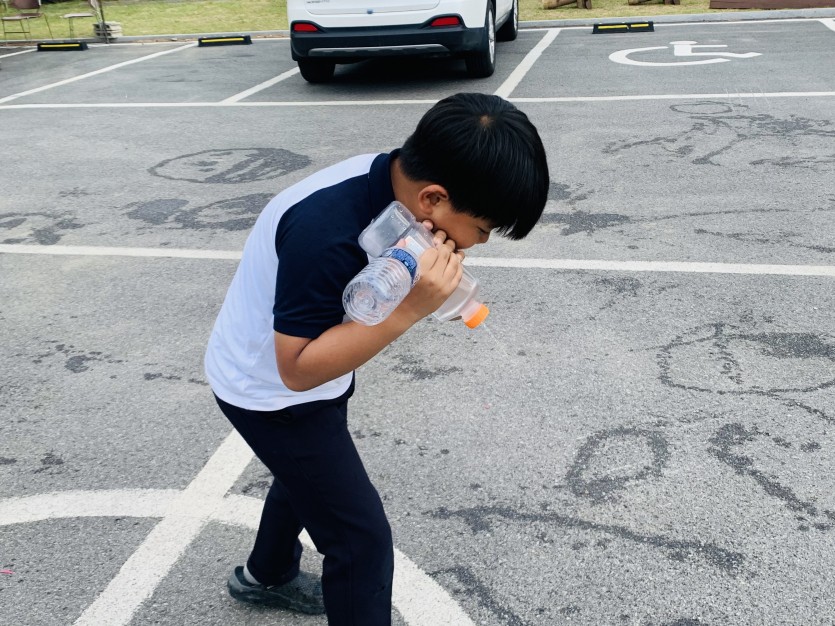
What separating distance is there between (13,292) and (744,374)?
3.86 m

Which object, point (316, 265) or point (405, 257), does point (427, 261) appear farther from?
point (316, 265)

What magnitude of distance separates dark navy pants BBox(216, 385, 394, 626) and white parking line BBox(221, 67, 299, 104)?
831 centimetres

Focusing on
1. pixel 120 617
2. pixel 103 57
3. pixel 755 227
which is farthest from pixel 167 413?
pixel 103 57

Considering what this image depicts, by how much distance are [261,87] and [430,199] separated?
927cm

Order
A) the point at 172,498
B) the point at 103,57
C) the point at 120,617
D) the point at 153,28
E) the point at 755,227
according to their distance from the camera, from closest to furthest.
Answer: the point at 120,617, the point at 172,498, the point at 755,227, the point at 103,57, the point at 153,28

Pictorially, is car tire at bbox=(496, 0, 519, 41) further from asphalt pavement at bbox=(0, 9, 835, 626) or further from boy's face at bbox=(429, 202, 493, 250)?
boy's face at bbox=(429, 202, 493, 250)

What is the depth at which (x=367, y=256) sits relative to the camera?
173 cm

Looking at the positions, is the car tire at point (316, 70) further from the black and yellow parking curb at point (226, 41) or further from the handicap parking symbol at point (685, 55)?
the black and yellow parking curb at point (226, 41)

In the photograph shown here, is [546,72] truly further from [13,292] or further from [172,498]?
[172,498]

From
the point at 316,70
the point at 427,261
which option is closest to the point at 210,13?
the point at 316,70

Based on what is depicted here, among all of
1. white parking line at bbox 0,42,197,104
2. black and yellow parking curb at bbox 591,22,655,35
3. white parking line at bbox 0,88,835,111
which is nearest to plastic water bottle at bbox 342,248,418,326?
white parking line at bbox 0,88,835,111

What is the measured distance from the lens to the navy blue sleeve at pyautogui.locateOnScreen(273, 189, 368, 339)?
1.68m

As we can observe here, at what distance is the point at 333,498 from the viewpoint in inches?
77.9

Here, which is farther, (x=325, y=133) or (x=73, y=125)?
(x=73, y=125)
